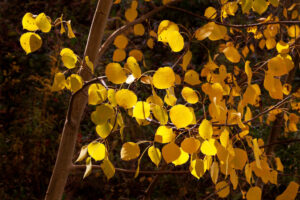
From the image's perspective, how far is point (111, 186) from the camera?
7.71 feet

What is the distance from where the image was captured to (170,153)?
684 millimetres

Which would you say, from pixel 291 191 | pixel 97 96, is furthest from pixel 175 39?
pixel 291 191

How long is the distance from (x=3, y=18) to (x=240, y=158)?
291cm

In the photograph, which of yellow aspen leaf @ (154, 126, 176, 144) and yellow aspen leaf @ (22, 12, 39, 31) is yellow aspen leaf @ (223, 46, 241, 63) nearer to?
yellow aspen leaf @ (154, 126, 176, 144)

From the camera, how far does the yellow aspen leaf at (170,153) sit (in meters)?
0.68

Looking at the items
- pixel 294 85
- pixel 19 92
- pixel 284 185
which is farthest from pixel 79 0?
pixel 284 185

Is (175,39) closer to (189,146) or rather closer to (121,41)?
(189,146)

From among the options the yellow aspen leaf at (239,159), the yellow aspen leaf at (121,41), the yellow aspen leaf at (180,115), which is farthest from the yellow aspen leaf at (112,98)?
the yellow aspen leaf at (121,41)

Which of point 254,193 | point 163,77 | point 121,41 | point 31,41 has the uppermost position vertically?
point 121,41

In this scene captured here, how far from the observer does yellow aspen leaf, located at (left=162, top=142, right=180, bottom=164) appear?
2.23 feet

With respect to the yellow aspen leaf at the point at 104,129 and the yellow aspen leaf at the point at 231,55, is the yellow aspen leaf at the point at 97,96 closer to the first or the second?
the yellow aspen leaf at the point at 104,129

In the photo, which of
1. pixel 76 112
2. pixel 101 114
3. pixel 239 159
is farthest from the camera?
pixel 76 112

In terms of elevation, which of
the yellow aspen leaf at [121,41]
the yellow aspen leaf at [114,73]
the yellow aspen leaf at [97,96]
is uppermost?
the yellow aspen leaf at [121,41]

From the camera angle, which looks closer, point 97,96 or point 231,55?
point 97,96
